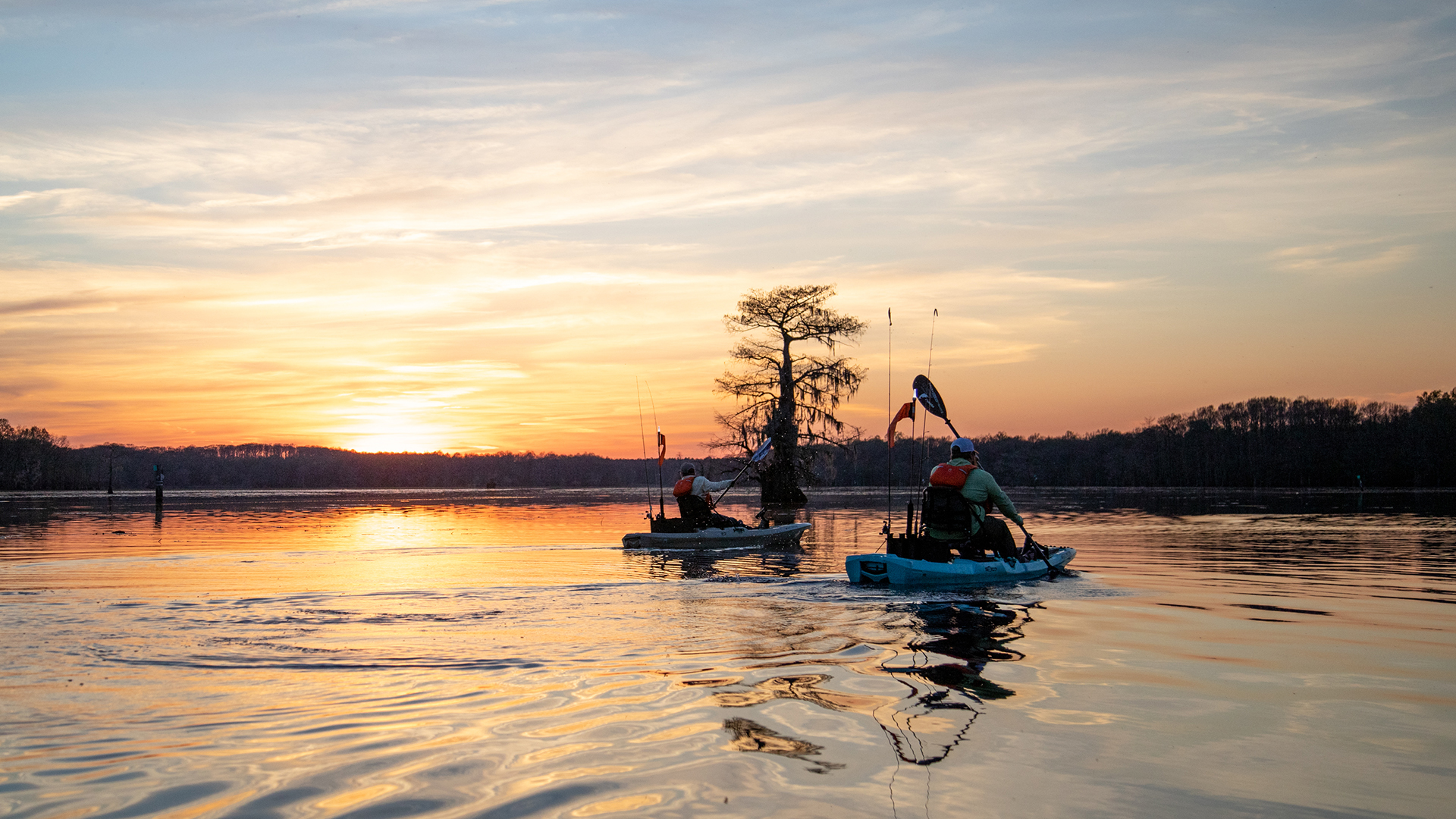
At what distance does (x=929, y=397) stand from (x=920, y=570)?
3964 millimetres

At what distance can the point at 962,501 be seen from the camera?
536 inches

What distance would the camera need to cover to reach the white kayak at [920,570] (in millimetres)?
12945

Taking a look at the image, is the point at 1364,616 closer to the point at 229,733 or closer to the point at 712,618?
the point at 712,618

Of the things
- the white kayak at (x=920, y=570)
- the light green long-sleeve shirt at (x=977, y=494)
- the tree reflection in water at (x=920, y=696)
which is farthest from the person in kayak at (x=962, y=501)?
the tree reflection in water at (x=920, y=696)

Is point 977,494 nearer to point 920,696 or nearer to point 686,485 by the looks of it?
point 920,696

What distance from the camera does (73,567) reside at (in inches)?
615

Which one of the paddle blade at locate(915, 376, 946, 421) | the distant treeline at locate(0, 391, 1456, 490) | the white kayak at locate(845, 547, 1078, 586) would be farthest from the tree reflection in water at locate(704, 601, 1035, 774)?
the distant treeline at locate(0, 391, 1456, 490)

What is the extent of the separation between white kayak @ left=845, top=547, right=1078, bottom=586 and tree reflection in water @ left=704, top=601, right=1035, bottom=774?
328 centimetres

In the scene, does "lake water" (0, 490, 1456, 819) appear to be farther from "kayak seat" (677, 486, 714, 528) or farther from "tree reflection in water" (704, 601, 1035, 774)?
"kayak seat" (677, 486, 714, 528)

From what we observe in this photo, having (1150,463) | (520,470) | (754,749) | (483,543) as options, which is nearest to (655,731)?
(754,749)

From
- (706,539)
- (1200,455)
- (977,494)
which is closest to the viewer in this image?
(977,494)

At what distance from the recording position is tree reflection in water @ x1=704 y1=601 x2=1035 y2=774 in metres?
5.11

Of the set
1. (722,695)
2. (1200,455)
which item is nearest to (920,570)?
(722,695)

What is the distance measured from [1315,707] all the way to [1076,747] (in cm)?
209
